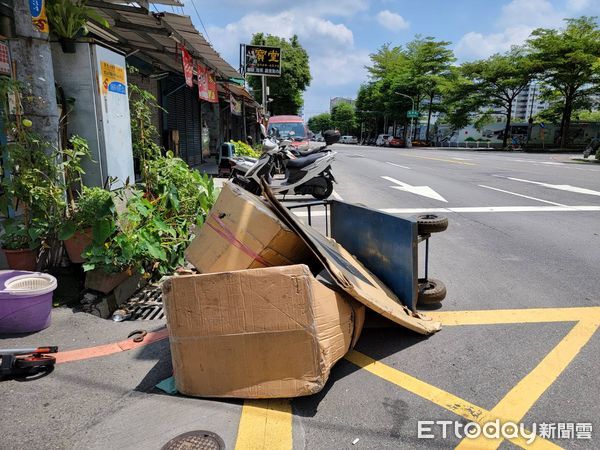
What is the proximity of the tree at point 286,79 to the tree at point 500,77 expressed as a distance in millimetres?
17038

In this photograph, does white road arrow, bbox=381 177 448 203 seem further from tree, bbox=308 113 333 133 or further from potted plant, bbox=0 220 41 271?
tree, bbox=308 113 333 133

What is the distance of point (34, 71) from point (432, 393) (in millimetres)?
4181

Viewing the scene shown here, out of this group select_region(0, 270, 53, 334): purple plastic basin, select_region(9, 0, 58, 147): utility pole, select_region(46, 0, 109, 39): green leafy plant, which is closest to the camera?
select_region(0, 270, 53, 334): purple plastic basin

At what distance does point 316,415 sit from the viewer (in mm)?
2422

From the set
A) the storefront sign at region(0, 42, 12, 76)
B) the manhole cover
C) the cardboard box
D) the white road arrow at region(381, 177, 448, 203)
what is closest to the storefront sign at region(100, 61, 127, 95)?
the storefront sign at region(0, 42, 12, 76)

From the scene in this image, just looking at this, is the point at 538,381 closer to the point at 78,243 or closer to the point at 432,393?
the point at 432,393

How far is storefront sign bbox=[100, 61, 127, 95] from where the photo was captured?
441 cm

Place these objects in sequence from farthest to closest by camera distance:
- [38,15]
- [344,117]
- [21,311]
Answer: [344,117] < [38,15] < [21,311]

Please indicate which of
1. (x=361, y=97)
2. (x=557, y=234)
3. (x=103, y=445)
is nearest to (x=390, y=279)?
(x=103, y=445)

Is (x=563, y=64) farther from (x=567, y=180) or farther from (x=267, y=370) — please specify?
(x=267, y=370)

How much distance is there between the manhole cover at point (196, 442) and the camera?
2.16 meters

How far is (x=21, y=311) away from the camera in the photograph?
3.19 m

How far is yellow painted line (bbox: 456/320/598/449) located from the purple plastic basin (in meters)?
3.08
